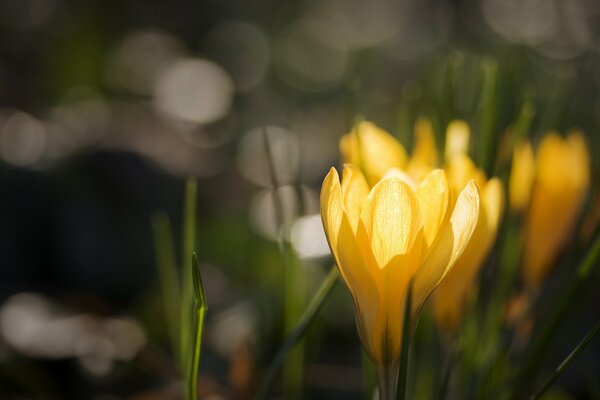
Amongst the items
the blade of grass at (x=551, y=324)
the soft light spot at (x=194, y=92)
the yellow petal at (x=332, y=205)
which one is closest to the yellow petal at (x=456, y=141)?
the blade of grass at (x=551, y=324)

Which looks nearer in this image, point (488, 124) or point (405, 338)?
point (405, 338)

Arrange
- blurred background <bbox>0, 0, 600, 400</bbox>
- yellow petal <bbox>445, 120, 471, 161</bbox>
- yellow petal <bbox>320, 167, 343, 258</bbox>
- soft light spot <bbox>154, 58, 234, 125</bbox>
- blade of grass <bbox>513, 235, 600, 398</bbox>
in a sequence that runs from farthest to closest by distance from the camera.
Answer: soft light spot <bbox>154, 58, 234, 125</bbox> < blurred background <bbox>0, 0, 600, 400</bbox> < yellow petal <bbox>445, 120, 471, 161</bbox> < blade of grass <bbox>513, 235, 600, 398</bbox> < yellow petal <bbox>320, 167, 343, 258</bbox>

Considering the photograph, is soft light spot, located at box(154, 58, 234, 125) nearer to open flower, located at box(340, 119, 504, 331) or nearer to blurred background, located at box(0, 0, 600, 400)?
blurred background, located at box(0, 0, 600, 400)

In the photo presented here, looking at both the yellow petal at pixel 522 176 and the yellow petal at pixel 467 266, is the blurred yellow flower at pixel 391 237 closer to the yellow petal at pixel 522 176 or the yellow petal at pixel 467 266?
the yellow petal at pixel 467 266

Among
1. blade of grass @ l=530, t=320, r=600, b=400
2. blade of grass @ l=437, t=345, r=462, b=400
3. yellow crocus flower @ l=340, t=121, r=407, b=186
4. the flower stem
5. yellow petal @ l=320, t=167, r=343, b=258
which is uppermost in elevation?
yellow petal @ l=320, t=167, r=343, b=258

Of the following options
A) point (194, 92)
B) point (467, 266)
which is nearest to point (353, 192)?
point (467, 266)

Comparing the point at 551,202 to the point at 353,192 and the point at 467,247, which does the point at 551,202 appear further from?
the point at 353,192

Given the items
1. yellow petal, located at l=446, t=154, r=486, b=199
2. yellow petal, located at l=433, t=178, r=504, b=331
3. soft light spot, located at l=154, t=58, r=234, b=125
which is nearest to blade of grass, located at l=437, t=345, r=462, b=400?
yellow petal, located at l=433, t=178, r=504, b=331
